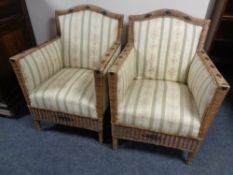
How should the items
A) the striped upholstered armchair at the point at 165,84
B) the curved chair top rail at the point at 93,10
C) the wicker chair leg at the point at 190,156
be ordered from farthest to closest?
1. the curved chair top rail at the point at 93,10
2. the wicker chair leg at the point at 190,156
3. the striped upholstered armchair at the point at 165,84

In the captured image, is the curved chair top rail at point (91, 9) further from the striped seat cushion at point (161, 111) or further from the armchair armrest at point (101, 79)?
the striped seat cushion at point (161, 111)

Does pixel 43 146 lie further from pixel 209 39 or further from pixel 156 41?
pixel 209 39

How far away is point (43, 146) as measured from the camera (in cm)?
126

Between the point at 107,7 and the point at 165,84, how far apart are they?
28.7 inches

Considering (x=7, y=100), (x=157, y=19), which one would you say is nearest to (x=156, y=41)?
(x=157, y=19)

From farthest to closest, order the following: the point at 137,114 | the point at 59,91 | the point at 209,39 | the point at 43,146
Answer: the point at 209,39
the point at 43,146
the point at 59,91
the point at 137,114

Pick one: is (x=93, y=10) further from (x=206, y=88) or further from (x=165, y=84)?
(x=206, y=88)

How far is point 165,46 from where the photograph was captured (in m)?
1.22

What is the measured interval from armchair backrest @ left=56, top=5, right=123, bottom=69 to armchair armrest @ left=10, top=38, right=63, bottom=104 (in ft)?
0.34

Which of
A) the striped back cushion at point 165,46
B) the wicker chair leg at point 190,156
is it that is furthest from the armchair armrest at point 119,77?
the wicker chair leg at point 190,156

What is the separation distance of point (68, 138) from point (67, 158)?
0.17 m

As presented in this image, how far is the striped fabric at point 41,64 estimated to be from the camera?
3.71ft

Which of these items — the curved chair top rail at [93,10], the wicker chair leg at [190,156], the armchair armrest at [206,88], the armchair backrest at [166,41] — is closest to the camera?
the armchair armrest at [206,88]

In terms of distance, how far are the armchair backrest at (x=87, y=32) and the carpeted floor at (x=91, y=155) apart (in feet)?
1.88
